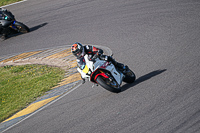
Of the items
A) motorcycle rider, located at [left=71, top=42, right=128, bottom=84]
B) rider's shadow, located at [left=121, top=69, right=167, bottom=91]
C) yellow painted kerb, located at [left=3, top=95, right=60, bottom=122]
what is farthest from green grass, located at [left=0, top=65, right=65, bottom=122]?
rider's shadow, located at [left=121, top=69, right=167, bottom=91]

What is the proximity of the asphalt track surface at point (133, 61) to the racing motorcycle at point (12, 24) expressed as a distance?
17.2 inches

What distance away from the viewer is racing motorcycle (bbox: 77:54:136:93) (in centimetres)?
758

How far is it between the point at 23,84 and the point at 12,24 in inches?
232

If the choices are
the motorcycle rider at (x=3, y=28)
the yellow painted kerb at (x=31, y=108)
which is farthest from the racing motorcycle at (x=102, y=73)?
the motorcycle rider at (x=3, y=28)

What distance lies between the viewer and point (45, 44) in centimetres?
1438

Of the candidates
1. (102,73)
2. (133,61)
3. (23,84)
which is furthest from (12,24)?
(102,73)

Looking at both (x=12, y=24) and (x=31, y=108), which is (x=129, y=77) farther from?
(x=12, y=24)

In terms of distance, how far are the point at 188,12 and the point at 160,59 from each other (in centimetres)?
429

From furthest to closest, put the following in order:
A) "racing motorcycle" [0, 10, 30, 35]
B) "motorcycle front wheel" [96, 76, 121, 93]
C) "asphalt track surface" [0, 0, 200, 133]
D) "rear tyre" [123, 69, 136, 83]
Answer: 1. "racing motorcycle" [0, 10, 30, 35]
2. "rear tyre" [123, 69, 136, 83]
3. "motorcycle front wheel" [96, 76, 121, 93]
4. "asphalt track surface" [0, 0, 200, 133]

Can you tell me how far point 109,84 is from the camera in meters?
7.71

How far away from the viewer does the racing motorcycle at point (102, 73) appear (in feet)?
24.9

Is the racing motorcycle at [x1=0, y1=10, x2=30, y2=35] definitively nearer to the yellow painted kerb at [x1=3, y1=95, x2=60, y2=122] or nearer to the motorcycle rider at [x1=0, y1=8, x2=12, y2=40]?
the motorcycle rider at [x1=0, y1=8, x2=12, y2=40]

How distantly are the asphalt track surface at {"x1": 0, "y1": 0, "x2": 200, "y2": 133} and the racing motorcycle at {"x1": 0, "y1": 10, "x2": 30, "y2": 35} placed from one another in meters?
0.44

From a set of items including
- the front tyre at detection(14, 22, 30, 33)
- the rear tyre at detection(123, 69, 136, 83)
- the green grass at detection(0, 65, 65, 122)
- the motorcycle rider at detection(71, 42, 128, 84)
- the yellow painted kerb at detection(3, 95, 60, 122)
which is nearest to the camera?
the motorcycle rider at detection(71, 42, 128, 84)
